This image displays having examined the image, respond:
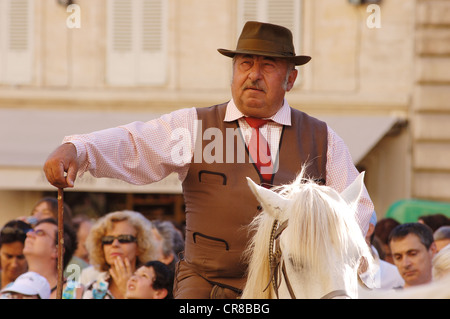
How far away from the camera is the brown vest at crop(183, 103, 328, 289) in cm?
354

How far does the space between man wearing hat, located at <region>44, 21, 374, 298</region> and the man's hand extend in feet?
0.69

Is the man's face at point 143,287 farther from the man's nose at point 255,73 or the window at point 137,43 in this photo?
the window at point 137,43

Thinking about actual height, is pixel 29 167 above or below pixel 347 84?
below

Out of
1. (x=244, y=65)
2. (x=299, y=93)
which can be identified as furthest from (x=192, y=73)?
(x=244, y=65)

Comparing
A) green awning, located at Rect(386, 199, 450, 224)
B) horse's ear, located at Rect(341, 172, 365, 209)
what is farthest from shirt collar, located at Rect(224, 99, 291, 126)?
green awning, located at Rect(386, 199, 450, 224)

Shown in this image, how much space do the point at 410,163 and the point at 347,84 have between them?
4.02ft

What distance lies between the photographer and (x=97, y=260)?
5.96 m

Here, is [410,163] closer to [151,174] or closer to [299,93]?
[299,93]

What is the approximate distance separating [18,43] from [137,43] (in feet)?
4.97

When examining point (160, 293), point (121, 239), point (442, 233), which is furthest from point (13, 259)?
point (442, 233)

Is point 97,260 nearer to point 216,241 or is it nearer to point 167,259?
point 167,259

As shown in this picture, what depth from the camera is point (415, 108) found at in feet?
35.2
